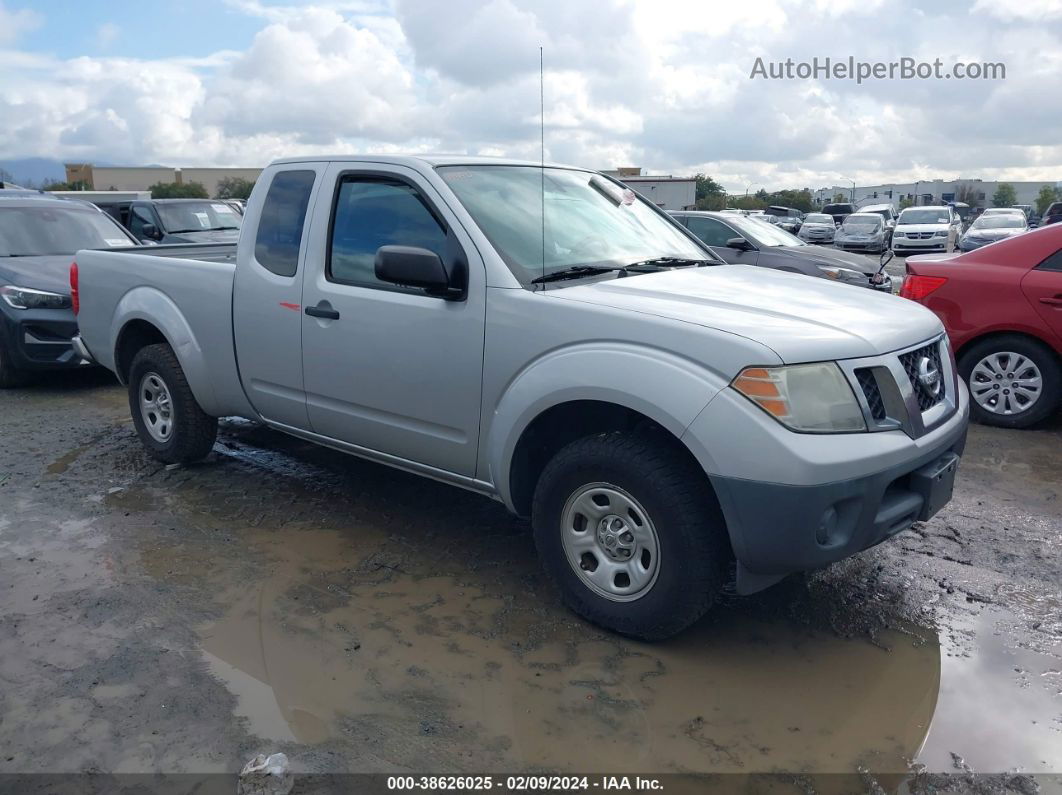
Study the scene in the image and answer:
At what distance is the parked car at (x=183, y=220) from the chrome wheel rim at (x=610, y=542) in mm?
10771

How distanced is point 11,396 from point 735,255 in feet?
25.1

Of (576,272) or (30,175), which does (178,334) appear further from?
(30,175)

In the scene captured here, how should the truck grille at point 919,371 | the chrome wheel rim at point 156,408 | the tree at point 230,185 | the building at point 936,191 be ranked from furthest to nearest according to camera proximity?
the building at point 936,191 → the tree at point 230,185 → the chrome wheel rim at point 156,408 → the truck grille at point 919,371

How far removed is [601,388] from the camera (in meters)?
3.36

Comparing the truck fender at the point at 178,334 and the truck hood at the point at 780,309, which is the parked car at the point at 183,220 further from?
the truck hood at the point at 780,309

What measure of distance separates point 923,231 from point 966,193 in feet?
287

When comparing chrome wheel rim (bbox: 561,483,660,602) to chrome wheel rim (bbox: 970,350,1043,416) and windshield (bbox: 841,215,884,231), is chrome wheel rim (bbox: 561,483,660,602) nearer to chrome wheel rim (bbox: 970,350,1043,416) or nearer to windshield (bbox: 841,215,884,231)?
chrome wheel rim (bbox: 970,350,1043,416)

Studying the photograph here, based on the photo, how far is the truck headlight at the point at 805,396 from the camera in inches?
121

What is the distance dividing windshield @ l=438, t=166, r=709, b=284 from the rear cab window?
0.91 meters

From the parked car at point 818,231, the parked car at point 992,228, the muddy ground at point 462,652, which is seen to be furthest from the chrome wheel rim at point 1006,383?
the parked car at point 818,231

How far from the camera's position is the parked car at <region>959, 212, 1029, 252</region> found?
22.9 metres

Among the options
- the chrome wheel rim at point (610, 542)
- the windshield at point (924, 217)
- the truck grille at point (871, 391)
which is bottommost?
the chrome wheel rim at point (610, 542)

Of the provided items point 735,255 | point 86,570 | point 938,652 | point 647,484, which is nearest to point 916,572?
point 938,652

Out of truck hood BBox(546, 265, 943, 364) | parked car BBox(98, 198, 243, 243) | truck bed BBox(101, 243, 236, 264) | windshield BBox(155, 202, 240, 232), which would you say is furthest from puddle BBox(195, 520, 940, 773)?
windshield BBox(155, 202, 240, 232)
